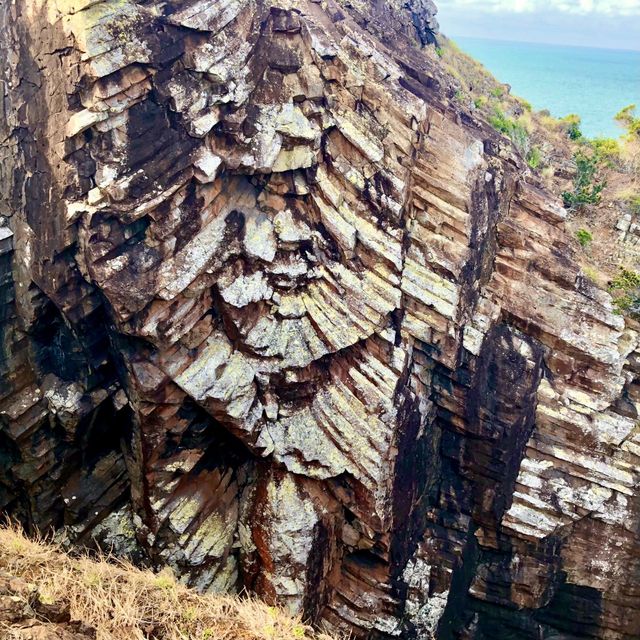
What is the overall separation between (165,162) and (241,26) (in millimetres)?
3238

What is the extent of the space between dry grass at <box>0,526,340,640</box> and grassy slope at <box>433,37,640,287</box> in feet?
40.3

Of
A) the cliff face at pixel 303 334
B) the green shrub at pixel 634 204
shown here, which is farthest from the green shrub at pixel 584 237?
the cliff face at pixel 303 334

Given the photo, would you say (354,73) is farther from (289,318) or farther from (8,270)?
(8,270)

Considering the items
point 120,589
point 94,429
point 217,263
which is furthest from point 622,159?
point 120,589

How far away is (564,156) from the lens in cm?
2423

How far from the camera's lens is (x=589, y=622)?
16.8 meters

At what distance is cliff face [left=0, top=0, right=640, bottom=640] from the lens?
1201 cm

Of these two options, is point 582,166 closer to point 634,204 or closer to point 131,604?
point 634,204

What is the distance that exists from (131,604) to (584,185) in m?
19.2

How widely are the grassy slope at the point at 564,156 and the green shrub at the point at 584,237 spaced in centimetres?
9

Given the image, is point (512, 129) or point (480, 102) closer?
point (512, 129)

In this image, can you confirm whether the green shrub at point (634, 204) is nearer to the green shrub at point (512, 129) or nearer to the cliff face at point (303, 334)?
the cliff face at point (303, 334)

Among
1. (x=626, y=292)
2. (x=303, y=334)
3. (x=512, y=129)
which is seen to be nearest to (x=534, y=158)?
(x=512, y=129)

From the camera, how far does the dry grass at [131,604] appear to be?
8172 mm
